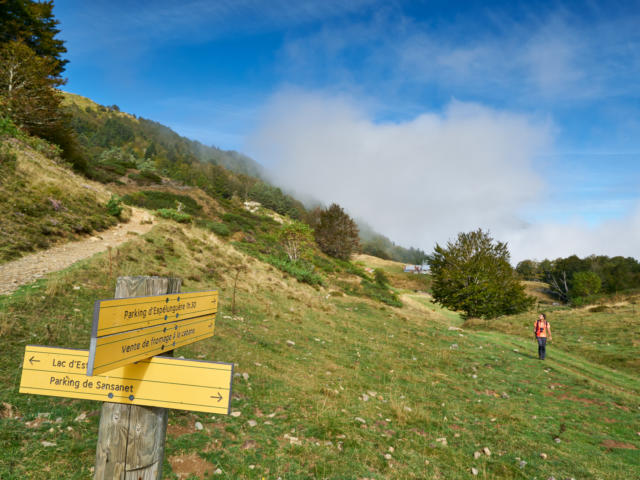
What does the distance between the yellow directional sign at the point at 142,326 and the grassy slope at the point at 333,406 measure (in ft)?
→ 9.02

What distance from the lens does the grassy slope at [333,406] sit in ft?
14.2

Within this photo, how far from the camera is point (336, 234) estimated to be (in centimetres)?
5816

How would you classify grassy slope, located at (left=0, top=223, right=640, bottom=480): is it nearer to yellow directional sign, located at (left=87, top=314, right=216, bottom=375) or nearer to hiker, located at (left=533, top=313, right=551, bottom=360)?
hiker, located at (left=533, top=313, right=551, bottom=360)

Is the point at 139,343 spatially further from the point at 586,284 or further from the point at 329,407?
the point at 586,284

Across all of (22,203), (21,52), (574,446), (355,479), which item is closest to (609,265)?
(574,446)

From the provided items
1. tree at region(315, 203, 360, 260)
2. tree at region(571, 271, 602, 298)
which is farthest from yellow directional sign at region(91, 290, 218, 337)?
tree at region(571, 271, 602, 298)

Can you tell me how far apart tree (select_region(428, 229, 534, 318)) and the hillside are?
53.9 ft

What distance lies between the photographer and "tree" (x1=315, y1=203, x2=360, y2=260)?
58000 millimetres

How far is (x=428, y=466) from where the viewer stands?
5.02m

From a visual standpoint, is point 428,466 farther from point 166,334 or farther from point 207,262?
point 207,262

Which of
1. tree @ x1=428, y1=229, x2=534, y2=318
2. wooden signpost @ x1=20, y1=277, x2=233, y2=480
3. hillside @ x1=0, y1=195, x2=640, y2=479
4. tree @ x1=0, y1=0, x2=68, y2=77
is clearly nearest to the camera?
wooden signpost @ x1=20, y1=277, x2=233, y2=480

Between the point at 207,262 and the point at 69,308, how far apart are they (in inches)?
367

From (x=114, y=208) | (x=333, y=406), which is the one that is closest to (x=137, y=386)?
(x=333, y=406)

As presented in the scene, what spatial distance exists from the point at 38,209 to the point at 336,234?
157 ft
